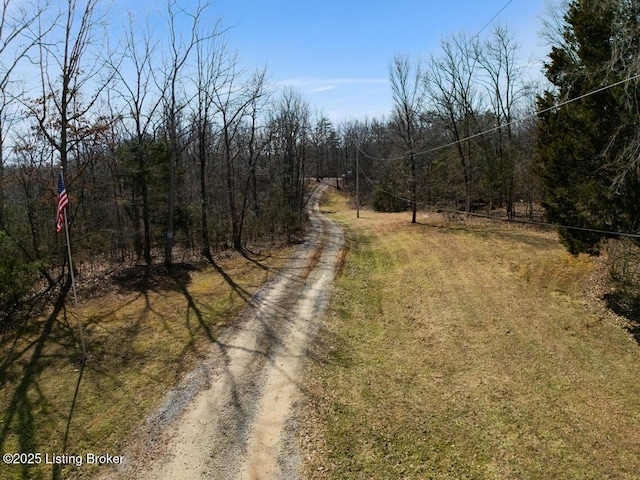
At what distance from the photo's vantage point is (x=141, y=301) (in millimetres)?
11969

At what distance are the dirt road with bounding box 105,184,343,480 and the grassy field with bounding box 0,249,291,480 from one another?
44cm

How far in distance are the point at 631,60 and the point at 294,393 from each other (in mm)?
9638

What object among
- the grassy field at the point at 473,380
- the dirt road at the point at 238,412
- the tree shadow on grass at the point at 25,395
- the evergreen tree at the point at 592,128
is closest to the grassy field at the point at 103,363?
the tree shadow on grass at the point at 25,395

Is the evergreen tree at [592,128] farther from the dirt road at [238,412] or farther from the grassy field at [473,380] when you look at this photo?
the dirt road at [238,412]

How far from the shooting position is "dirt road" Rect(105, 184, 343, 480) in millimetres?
5305

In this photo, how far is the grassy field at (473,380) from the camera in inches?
220

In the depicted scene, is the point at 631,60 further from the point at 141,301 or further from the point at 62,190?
the point at 141,301

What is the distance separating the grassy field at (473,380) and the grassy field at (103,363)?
292cm

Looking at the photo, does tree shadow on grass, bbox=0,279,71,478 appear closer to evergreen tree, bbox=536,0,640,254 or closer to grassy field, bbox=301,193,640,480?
grassy field, bbox=301,193,640,480

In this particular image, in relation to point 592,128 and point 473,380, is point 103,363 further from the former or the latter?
point 592,128

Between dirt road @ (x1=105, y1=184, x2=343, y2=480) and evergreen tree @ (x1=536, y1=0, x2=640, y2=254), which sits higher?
evergreen tree @ (x1=536, y1=0, x2=640, y2=254)

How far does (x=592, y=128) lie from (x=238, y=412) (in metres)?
10.7

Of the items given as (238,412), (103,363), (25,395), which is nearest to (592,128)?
(238,412)

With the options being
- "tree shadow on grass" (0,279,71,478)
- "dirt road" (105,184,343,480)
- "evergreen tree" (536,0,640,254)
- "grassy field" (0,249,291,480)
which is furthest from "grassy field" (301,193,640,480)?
"tree shadow on grass" (0,279,71,478)
